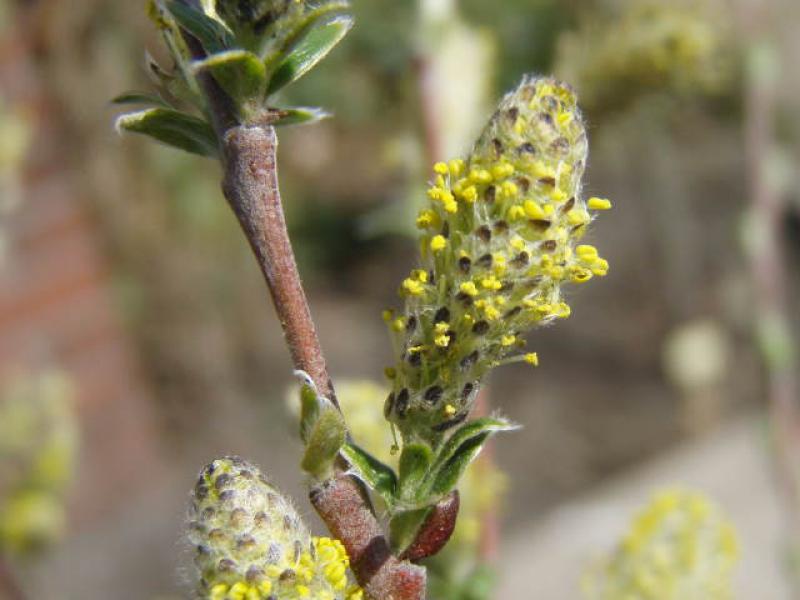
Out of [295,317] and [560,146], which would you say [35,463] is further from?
[560,146]

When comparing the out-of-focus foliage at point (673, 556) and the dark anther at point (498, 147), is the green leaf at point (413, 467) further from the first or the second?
the out-of-focus foliage at point (673, 556)

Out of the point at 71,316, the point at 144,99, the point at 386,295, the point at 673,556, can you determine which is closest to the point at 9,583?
the point at 673,556

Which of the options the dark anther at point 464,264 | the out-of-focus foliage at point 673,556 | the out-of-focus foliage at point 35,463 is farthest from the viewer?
the out-of-focus foliage at point 35,463

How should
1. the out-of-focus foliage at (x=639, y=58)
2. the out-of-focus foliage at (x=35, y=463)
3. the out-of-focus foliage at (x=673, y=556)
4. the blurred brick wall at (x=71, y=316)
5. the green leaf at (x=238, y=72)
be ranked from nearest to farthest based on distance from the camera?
the green leaf at (x=238, y=72) → the out-of-focus foliage at (x=673, y=556) → the out-of-focus foliage at (x=639, y=58) → the out-of-focus foliage at (x=35, y=463) → the blurred brick wall at (x=71, y=316)

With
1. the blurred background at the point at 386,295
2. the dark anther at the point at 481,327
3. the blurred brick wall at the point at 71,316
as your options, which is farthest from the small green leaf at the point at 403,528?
the blurred brick wall at the point at 71,316

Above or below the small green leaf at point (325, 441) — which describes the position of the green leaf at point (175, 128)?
above

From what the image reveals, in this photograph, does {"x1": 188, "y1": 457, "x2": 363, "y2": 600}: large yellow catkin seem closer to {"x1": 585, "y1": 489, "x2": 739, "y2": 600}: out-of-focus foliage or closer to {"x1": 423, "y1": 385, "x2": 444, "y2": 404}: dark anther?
{"x1": 423, "y1": 385, "x2": 444, "y2": 404}: dark anther

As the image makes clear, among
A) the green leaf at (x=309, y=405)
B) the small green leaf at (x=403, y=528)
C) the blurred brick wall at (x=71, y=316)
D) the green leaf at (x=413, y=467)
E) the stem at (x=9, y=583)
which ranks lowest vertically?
the stem at (x=9, y=583)
